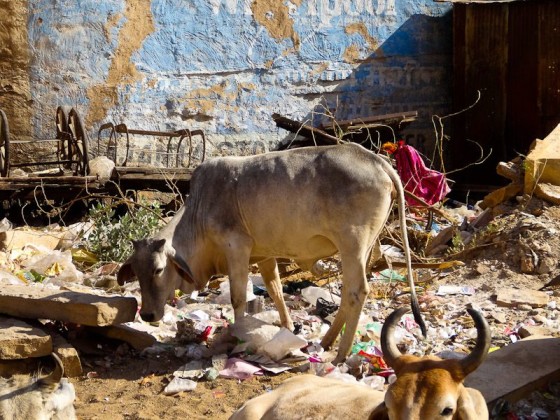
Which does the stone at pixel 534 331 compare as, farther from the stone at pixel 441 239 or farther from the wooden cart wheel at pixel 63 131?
the wooden cart wheel at pixel 63 131

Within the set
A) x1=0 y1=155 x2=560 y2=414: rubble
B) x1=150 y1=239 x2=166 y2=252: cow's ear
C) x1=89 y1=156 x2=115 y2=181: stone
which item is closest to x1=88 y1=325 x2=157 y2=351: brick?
x1=0 y1=155 x2=560 y2=414: rubble

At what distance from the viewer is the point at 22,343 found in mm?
6340

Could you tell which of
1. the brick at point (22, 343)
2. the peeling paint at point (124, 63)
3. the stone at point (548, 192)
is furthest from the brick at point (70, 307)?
the peeling paint at point (124, 63)

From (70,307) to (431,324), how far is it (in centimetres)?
287

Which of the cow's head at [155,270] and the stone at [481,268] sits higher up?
the cow's head at [155,270]

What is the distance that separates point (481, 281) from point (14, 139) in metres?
7.55

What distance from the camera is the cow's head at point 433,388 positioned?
145 inches

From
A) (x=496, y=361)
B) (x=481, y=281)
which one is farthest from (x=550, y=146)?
(x=496, y=361)

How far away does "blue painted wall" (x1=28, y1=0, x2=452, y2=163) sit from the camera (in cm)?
1377

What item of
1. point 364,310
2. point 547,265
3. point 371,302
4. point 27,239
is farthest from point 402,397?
point 27,239

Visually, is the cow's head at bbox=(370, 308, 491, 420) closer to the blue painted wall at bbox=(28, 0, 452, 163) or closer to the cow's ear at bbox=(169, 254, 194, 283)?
the cow's ear at bbox=(169, 254, 194, 283)

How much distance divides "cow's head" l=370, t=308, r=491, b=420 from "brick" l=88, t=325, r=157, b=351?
352 cm

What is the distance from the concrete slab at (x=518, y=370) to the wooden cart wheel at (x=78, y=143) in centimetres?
602

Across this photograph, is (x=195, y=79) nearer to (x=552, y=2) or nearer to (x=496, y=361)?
(x=552, y=2)
